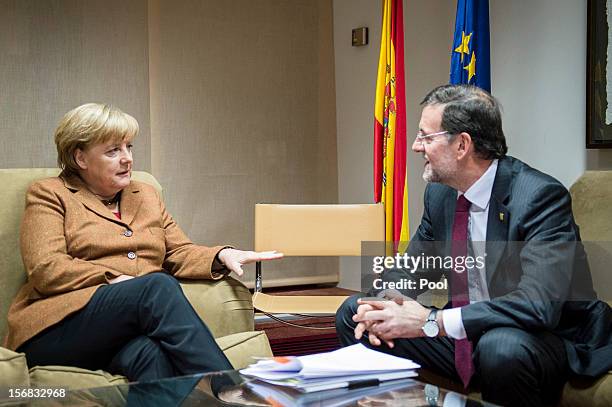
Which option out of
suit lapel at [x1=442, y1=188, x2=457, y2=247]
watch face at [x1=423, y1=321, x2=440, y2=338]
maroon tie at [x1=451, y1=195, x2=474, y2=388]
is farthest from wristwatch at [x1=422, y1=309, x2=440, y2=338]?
suit lapel at [x1=442, y1=188, x2=457, y2=247]

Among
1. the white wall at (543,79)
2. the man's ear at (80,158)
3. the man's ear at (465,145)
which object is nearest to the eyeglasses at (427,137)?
the man's ear at (465,145)

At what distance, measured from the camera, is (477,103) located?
2.62 metres

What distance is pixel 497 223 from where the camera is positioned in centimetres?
→ 249

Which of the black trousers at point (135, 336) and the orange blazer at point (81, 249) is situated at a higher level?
the orange blazer at point (81, 249)

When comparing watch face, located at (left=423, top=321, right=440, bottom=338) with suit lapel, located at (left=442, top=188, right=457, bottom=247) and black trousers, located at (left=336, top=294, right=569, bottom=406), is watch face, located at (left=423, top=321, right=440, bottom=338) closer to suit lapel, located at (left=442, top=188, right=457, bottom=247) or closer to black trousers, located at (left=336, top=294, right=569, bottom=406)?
black trousers, located at (left=336, top=294, right=569, bottom=406)

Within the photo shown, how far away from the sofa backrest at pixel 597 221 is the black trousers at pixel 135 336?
4.39ft

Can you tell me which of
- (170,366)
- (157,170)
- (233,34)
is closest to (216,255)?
(170,366)

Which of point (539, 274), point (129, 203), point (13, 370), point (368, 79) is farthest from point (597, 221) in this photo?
point (368, 79)

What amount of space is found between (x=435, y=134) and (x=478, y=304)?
0.56 metres

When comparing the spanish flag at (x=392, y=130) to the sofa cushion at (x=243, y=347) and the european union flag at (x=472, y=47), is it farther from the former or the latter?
the sofa cushion at (x=243, y=347)

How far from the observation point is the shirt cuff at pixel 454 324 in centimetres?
238

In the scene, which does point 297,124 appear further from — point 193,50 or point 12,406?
point 12,406

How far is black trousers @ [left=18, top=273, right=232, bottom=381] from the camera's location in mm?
2512

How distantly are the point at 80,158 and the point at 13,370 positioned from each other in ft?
2.89
